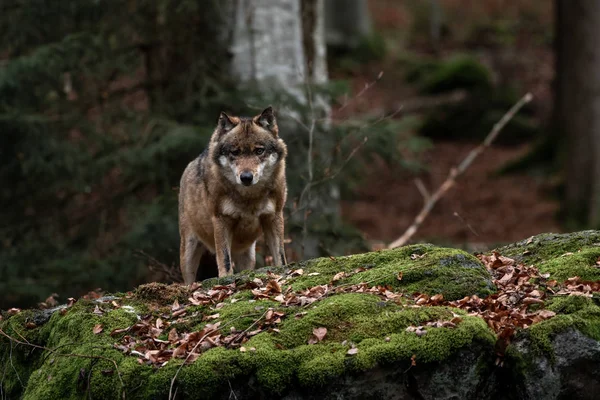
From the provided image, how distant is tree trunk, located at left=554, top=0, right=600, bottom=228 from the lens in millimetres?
20016

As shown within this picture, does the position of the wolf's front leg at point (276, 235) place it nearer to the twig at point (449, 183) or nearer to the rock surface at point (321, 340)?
the rock surface at point (321, 340)

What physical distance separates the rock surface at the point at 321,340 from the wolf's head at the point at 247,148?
157 cm

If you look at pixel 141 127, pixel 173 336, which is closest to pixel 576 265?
pixel 173 336

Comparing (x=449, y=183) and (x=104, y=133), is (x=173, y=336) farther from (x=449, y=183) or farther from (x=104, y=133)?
(x=104, y=133)

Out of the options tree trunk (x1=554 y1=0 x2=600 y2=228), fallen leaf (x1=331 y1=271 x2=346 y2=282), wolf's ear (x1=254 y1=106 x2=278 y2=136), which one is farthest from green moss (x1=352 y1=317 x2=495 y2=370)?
tree trunk (x1=554 y1=0 x2=600 y2=228)

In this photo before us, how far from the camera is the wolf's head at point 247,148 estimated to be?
27.5 feet

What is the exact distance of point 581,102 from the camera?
20.4m

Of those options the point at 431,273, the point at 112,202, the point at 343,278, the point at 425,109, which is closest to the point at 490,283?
the point at 431,273

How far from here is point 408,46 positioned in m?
33.2

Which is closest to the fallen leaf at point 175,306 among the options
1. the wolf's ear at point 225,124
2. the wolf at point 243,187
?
the wolf at point 243,187

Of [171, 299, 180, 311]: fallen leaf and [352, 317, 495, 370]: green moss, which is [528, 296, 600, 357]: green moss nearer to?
[352, 317, 495, 370]: green moss

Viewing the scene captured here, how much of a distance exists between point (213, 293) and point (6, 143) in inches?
360

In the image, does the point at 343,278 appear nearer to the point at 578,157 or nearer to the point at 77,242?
the point at 77,242

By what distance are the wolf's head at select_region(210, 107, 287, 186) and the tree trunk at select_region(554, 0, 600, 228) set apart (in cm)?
1281
